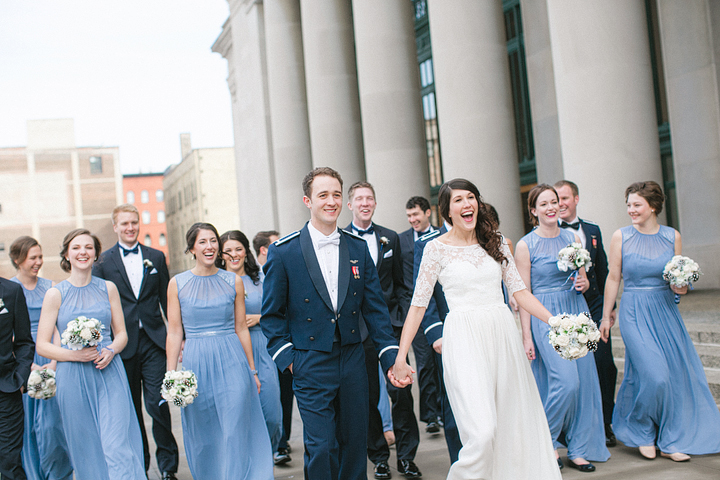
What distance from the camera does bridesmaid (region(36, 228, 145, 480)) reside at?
5.68 metres

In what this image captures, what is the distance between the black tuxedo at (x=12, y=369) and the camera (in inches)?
216

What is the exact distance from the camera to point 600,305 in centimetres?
684

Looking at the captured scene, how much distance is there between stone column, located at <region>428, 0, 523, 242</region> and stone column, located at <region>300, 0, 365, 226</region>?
17.9 ft

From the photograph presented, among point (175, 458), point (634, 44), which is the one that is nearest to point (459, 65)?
point (634, 44)

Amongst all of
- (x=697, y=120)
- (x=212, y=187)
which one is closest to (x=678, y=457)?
(x=697, y=120)

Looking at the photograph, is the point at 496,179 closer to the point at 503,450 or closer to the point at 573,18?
the point at 573,18

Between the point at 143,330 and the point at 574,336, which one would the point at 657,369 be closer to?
the point at 574,336

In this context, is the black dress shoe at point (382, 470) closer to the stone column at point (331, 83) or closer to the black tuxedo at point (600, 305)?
the black tuxedo at point (600, 305)

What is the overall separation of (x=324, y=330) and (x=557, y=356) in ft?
8.06

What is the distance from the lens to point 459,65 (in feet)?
40.1

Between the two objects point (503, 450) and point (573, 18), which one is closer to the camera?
point (503, 450)

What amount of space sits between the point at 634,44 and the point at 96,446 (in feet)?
28.4

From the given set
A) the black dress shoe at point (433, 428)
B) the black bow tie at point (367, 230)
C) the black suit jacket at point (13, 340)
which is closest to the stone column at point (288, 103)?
the black dress shoe at point (433, 428)

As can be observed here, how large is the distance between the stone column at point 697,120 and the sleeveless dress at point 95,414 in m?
10.3
